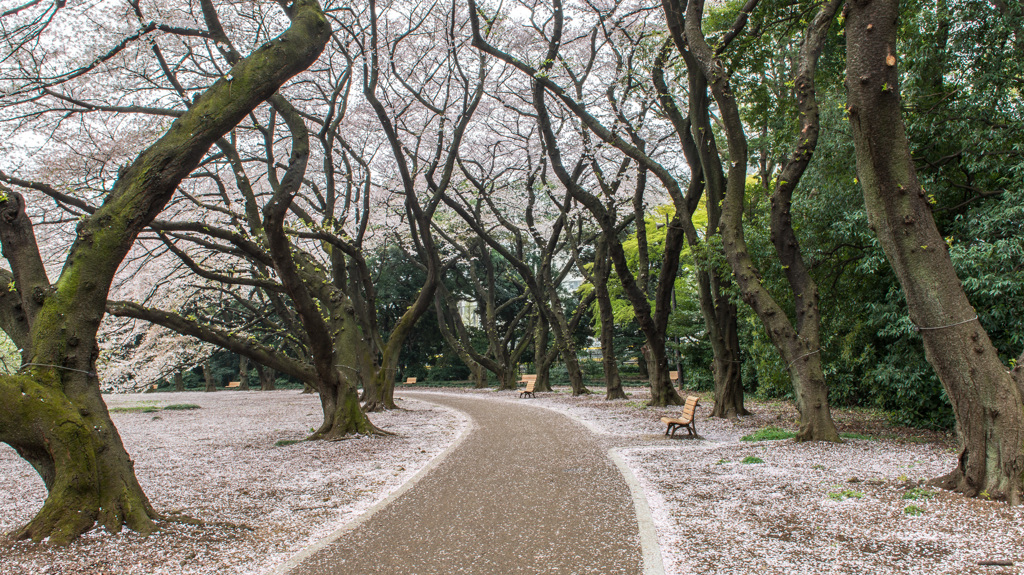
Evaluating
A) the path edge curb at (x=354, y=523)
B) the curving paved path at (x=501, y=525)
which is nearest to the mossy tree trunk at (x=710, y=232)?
the curving paved path at (x=501, y=525)

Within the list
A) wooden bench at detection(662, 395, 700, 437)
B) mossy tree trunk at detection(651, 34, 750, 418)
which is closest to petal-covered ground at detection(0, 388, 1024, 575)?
wooden bench at detection(662, 395, 700, 437)

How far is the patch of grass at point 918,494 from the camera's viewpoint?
4.73 m

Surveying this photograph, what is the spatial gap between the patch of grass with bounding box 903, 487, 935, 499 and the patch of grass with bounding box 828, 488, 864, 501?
33 cm

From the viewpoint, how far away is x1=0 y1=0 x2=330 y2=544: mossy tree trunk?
13.1ft

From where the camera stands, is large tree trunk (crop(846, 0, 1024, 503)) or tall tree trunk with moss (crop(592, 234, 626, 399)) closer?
large tree trunk (crop(846, 0, 1024, 503))

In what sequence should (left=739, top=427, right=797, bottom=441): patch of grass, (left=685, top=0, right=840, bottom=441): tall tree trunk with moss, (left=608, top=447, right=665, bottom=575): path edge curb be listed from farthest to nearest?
(left=739, top=427, right=797, bottom=441): patch of grass, (left=685, top=0, right=840, bottom=441): tall tree trunk with moss, (left=608, top=447, right=665, bottom=575): path edge curb

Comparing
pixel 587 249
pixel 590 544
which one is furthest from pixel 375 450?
pixel 587 249

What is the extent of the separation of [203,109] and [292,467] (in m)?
4.44

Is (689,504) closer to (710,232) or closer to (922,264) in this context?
(922,264)

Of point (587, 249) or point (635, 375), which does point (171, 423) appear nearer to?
point (587, 249)

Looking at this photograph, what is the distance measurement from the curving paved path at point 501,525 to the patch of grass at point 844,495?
163 cm

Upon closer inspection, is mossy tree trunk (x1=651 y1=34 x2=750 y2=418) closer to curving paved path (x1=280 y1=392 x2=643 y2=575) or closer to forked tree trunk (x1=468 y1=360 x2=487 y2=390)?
curving paved path (x1=280 y1=392 x2=643 y2=575)

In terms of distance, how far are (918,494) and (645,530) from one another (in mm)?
2461

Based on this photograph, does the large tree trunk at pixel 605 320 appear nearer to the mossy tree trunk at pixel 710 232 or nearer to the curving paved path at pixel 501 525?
the mossy tree trunk at pixel 710 232
